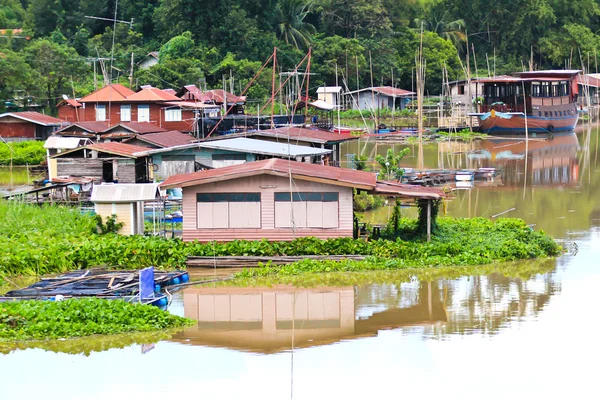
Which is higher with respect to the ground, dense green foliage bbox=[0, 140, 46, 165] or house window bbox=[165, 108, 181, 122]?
house window bbox=[165, 108, 181, 122]

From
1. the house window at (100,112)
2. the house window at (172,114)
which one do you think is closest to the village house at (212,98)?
the house window at (172,114)

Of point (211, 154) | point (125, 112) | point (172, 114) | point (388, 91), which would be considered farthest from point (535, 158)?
point (388, 91)

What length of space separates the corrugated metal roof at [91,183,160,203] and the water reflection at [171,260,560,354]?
3857mm

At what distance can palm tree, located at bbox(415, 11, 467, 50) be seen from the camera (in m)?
73.0

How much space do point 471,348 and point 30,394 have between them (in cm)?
620

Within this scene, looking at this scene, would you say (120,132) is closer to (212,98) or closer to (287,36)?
(212,98)

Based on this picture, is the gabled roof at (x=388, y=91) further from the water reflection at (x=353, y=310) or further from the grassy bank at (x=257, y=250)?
the water reflection at (x=353, y=310)

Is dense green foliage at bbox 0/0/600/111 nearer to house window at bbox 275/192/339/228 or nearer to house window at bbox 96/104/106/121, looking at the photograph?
house window at bbox 96/104/106/121

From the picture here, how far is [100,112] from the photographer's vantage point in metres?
39.3

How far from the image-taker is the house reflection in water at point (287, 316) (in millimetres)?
15023

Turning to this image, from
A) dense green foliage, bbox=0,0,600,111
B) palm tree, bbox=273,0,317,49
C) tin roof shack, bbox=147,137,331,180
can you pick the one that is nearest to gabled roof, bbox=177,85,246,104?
dense green foliage, bbox=0,0,600,111

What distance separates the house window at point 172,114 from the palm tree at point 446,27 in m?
36.5

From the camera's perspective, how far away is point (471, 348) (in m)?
14.3

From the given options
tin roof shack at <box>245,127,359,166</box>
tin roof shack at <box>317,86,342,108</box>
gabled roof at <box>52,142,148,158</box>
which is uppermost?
tin roof shack at <box>317,86,342,108</box>
